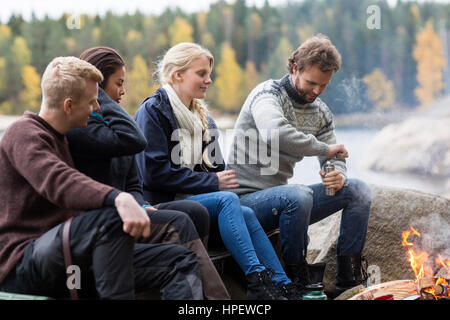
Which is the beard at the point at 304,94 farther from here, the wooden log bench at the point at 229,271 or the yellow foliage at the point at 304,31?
the yellow foliage at the point at 304,31

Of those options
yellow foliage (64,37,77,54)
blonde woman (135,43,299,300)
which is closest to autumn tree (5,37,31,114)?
yellow foliage (64,37,77,54)

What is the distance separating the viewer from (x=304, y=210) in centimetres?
272

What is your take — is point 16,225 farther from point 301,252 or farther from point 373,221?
point 373,221

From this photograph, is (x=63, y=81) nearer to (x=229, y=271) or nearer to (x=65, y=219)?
(x=65, y=219)

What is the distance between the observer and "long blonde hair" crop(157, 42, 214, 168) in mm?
2854

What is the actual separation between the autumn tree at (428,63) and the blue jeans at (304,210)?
4695mm

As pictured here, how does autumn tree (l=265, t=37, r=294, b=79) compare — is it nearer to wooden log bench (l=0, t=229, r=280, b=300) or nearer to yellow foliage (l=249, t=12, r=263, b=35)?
yellow foliage (l=249, t=12, r=263, b=35)

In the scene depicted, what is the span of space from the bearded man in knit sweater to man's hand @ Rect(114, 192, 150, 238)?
0.98 meters

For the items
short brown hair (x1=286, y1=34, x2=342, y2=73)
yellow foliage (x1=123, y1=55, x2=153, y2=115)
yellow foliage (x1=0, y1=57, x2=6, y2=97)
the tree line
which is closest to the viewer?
short brown hair (x1=286, y1=34, x2=342, y2=73)

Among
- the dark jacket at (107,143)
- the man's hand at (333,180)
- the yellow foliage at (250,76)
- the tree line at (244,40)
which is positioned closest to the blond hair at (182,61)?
the dark jacket at (107,143)

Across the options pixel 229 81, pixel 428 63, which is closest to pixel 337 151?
pixel 229 81

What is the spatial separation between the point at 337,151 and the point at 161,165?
902mm

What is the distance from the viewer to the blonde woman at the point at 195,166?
8.20ft
